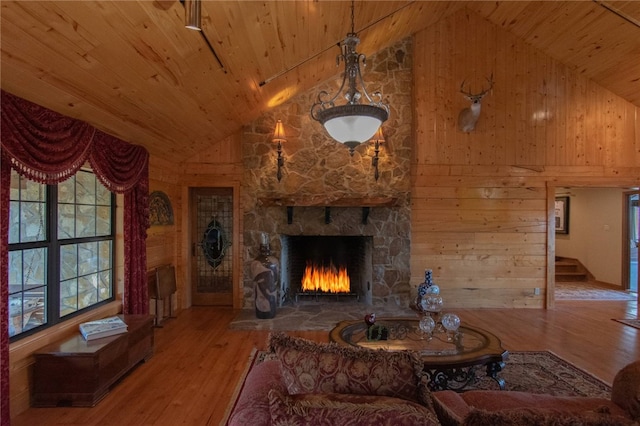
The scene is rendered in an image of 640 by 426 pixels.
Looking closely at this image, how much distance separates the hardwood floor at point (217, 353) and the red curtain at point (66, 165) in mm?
596

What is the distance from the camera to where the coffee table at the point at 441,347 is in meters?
2.46

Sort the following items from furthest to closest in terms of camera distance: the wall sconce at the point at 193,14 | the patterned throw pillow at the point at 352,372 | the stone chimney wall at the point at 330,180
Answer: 1. the stone chimney wall at the point at 330,180
2. the wall sconce at the point at 193,14
3. the patterned throw pillow at the point at 352,372

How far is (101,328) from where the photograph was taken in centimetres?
307

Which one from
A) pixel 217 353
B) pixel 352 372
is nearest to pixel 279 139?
pixel 217 353

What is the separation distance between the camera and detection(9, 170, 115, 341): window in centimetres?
273

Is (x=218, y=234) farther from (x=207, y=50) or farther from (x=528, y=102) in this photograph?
(x=528, y=102)

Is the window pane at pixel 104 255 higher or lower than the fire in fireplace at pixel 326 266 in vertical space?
higher

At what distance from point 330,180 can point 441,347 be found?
3174mm

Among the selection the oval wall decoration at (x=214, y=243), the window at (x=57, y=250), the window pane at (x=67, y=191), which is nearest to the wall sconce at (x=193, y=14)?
the window at (x=57, y=250)

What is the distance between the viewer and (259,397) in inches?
54.9

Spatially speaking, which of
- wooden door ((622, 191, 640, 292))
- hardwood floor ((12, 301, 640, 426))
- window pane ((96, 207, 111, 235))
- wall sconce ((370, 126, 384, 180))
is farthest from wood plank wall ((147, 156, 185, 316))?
wooden door ((622, 191, 640, 292))

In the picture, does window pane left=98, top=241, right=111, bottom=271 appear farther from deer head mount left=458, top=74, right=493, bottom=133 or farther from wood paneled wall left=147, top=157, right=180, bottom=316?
deer head mount left=458, top=74, right=493, bottom=133

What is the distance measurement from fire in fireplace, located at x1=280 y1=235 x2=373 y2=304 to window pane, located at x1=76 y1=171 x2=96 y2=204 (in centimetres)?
270

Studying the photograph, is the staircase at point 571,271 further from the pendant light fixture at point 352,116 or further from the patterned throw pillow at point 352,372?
the patterned throw pillow at point 352,372
